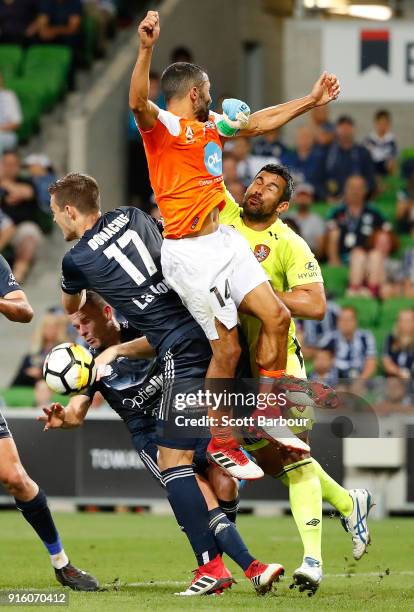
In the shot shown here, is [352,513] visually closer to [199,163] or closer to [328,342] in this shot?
[199,163]

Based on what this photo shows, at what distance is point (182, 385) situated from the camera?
7887mm

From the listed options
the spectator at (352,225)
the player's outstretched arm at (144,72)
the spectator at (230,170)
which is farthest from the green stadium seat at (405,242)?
the player's outstretched arm at (144,72)

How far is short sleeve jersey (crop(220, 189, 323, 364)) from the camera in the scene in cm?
832

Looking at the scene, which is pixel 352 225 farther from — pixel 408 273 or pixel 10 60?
pixel 10 60

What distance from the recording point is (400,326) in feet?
48.4

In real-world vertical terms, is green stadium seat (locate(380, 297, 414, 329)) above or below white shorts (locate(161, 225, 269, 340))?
below

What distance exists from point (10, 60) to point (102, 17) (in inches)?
60.7

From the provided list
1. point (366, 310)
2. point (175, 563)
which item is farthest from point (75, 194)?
point (366, 310)

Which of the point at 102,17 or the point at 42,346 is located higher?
the point at 102,17

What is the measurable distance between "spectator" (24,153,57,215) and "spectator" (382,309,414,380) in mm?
5339

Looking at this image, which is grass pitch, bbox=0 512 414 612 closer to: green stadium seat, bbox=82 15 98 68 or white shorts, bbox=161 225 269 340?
white shorts, bbox=161 225 269 340

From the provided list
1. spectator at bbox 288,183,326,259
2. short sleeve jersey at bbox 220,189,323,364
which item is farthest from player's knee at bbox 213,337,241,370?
spectator at bbox 288,183,326,259

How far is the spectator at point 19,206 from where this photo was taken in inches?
701

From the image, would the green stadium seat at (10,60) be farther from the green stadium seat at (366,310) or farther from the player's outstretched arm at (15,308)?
the player's outstretched arm at (15,308)
